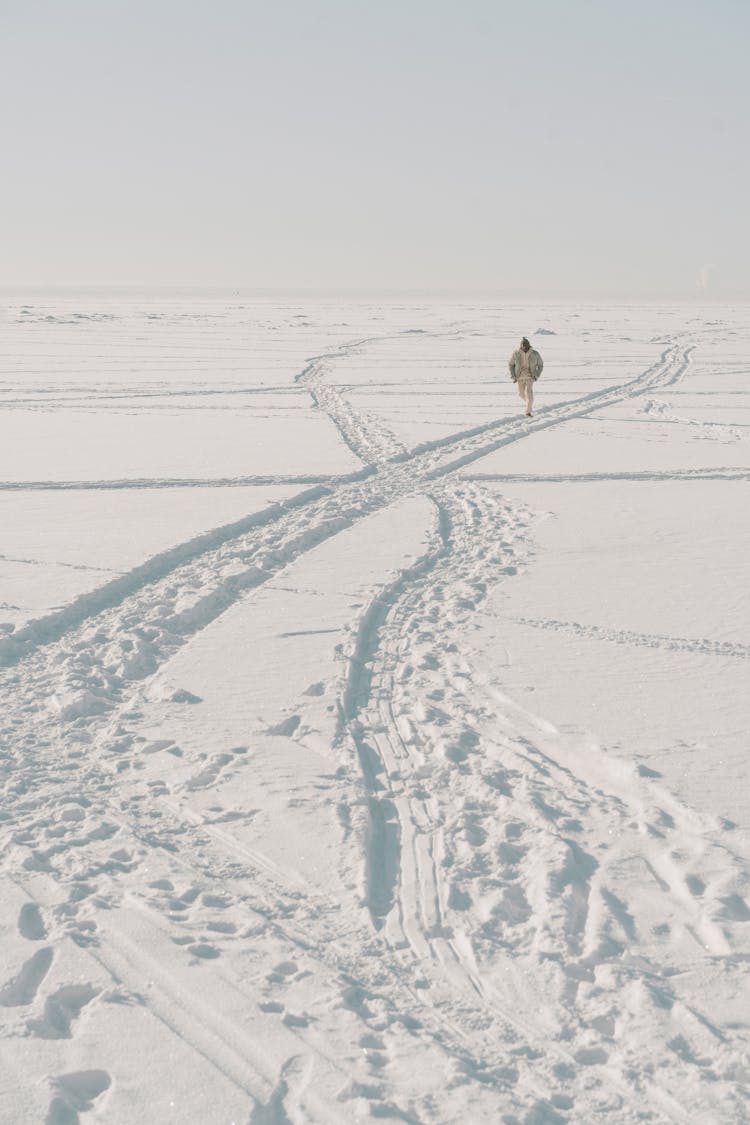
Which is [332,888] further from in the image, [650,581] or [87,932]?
[650,581]

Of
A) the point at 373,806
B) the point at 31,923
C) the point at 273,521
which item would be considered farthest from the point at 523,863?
the point at 273,521

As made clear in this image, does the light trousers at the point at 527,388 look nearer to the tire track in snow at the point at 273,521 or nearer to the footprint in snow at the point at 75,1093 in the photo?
the tire track in snow at the point at 273,521

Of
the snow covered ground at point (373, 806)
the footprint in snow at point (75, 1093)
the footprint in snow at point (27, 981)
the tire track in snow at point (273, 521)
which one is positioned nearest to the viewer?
the footprint in snow at point (75, 1093)

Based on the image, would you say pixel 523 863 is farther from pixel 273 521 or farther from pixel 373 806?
pixel 273 521

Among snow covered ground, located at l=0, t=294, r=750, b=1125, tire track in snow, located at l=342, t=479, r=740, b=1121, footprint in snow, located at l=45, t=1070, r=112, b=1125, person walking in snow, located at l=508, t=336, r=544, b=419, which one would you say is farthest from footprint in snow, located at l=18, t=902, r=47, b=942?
person walking in snow, located at l=508, t=336, r=544, b=419

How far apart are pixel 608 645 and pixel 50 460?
8827 millimetres

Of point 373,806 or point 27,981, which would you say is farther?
point 373,806

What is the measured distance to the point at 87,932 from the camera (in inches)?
140

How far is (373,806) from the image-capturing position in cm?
448

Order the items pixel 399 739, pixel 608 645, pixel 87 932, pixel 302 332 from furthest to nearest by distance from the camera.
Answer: pixel 302 332 < pixel 608 645 < pixel 399 739 < pixel 87 932

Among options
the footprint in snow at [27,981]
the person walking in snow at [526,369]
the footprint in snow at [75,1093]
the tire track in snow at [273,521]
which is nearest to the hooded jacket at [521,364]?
the person walking in snow at [526,369]

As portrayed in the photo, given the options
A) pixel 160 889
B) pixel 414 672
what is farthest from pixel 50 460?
pixel 160 889

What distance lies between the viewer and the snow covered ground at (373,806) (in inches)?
117

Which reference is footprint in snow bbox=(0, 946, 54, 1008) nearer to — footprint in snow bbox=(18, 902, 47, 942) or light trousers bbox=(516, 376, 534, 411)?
footprint in snow bbox=(18, 902, 47, 942)
